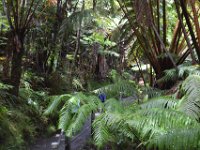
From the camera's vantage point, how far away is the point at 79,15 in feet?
25.9

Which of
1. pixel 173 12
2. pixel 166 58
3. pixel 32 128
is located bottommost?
pixel 32 128

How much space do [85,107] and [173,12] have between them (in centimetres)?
808

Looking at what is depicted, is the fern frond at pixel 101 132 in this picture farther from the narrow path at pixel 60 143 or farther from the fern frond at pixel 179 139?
the narrow path at pixel 60 143

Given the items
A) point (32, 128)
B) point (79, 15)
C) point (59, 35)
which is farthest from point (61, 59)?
point (32, 128)

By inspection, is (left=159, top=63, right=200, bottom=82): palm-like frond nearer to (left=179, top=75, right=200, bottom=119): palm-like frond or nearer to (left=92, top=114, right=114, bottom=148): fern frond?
(left=179, top=75, right=200, bottom=119): palm-like frond

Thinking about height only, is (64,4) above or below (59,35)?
above

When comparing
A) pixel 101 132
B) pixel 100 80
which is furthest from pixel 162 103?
pixel 100 80

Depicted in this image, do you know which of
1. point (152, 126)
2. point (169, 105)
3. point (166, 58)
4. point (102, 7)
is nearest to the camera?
point (152, 126)

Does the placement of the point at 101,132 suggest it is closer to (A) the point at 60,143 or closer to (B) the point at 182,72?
(B) the point at 182,72

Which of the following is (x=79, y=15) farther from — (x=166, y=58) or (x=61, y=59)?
(x=61, y=59)

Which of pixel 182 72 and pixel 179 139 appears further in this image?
pixel 182 72

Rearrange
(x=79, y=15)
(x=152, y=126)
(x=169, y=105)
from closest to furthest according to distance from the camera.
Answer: (x=152, y=126)
(x=169, y=105)
(x=79, y=15)

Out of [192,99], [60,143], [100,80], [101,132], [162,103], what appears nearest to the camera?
[101,132]

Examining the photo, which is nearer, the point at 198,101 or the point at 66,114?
the point at 198,101
